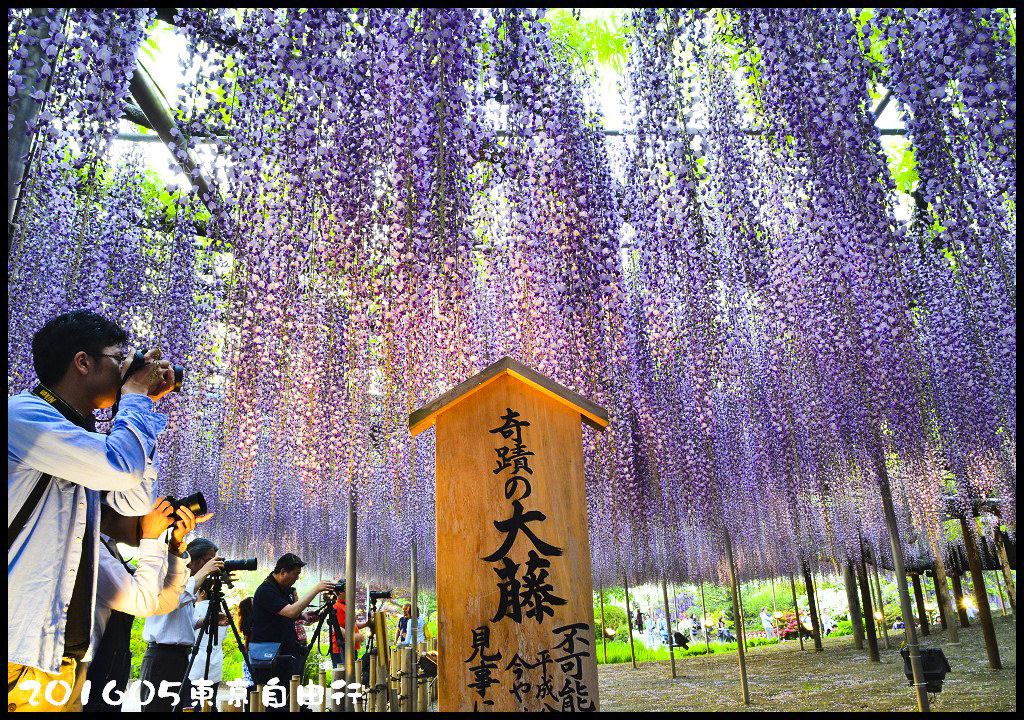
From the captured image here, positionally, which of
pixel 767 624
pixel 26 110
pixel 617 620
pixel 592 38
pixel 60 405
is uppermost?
pixel 592 38

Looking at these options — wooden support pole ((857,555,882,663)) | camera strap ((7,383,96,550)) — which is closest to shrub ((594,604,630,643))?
wooden support pole ((857,555,882,663))

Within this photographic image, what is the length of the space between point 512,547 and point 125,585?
1.20 metres

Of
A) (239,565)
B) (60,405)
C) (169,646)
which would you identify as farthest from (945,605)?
(60,405)

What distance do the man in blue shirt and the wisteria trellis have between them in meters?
1.38

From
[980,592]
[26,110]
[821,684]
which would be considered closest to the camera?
[26,110]

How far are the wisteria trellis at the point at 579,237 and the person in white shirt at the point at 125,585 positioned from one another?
5.56 feet

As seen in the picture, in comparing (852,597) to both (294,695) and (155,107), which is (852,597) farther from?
(155,107)

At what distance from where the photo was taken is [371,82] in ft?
10.7

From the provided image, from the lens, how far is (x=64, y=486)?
170 cm

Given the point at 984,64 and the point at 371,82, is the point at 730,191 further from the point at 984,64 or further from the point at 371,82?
the point at 371,82

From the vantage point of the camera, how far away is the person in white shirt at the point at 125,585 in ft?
6.57

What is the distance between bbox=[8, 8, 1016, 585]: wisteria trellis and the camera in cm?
311

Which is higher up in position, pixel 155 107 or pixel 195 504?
pixel 155 107

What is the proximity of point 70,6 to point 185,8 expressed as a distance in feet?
2.32
